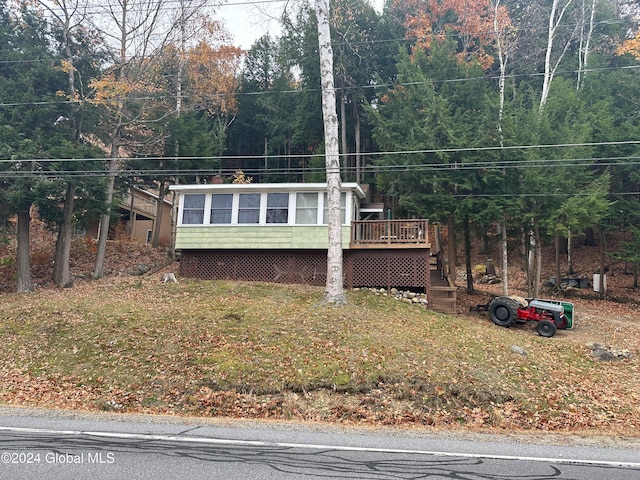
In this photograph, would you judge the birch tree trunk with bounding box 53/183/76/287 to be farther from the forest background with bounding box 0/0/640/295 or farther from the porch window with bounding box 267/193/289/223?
the porch window with bounding box 267/193/289/223

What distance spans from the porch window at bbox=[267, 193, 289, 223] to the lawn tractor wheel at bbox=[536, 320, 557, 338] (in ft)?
33.4

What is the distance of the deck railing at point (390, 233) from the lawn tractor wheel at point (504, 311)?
3253mm

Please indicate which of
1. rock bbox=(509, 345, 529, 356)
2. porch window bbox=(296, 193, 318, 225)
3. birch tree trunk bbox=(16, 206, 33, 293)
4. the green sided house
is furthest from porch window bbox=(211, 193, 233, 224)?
rock bbox=(509, 345, 529, 356)

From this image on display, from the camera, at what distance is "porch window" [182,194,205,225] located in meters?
19.6

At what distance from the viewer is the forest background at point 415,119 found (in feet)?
59.9

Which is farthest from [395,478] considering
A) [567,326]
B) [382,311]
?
[567,326]

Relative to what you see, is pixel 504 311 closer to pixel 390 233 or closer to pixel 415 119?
pixel 390 233

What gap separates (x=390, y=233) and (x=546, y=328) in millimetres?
6319

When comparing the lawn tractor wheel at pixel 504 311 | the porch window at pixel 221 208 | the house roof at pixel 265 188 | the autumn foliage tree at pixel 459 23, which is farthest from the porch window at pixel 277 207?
the autumn foliage tree at pixel 459 23

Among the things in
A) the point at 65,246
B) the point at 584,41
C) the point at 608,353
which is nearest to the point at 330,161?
the point at 608,353

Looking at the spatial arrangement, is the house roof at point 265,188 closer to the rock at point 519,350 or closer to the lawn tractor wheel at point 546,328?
the lawn tractor wheel at point 546,328

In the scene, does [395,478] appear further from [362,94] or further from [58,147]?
[362,94]

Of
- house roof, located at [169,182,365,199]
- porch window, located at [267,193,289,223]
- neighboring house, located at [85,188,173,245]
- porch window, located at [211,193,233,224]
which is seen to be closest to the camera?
house roof, located at [169,182,365,199]

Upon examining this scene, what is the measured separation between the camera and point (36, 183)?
17016 millimetres
